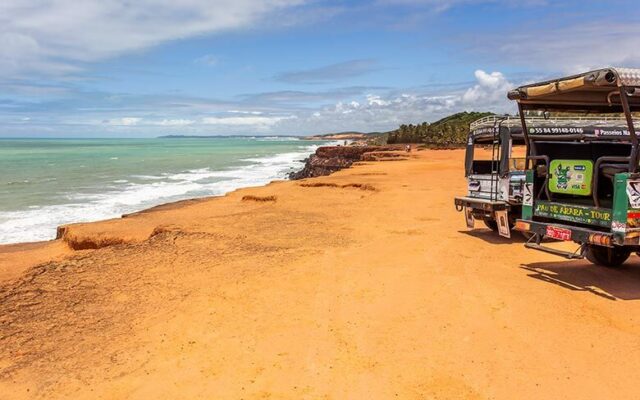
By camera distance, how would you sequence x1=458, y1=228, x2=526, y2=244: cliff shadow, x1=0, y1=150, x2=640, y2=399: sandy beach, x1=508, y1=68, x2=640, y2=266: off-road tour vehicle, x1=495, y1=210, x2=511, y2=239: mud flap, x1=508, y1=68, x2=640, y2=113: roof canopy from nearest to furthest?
x1=0, y1=150, x2=640, y2=399: sandy beach < x1=508, y1=68, x2=640, y2=113: roof canopy < x1=508, y1=68, x2=640, y2=266: off-road tour vehicle < x1=495, y1=210, x2=511, y2=239: mud flap < x1=458, y1=228, x2=526, y2=244: cliff shadow

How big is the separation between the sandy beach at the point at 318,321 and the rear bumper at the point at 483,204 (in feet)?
2.16

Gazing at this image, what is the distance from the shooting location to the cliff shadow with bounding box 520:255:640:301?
717 cm

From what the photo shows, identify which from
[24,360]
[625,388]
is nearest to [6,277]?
[24,360]

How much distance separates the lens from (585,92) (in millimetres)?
7828

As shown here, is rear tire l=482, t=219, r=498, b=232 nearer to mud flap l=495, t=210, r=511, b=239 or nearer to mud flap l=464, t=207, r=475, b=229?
mud flap l=464, t=207, r=475, b=229

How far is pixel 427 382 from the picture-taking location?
4676 mm

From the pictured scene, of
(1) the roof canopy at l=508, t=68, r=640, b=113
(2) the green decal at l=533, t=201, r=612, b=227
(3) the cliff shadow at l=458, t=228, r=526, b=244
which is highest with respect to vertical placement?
(1) the roof canopy at l=508, t=68, r=640, b=113

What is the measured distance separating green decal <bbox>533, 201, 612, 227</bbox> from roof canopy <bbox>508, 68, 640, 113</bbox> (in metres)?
1.48

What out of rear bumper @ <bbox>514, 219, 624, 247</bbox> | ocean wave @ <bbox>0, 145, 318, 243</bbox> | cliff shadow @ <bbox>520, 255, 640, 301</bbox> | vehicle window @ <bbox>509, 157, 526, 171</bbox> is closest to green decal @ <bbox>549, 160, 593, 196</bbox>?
rear bumper @ <bbox>514, 219, 624, 247</bbox>

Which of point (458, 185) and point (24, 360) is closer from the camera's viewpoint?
point (24, 360)

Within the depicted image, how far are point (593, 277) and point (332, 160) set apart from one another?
40.6 m

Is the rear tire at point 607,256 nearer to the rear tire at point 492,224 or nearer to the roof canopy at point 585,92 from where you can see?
the roof canopy at point 585,92

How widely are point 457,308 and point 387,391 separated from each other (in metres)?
2.21

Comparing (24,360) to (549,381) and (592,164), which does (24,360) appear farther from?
(592,164)
